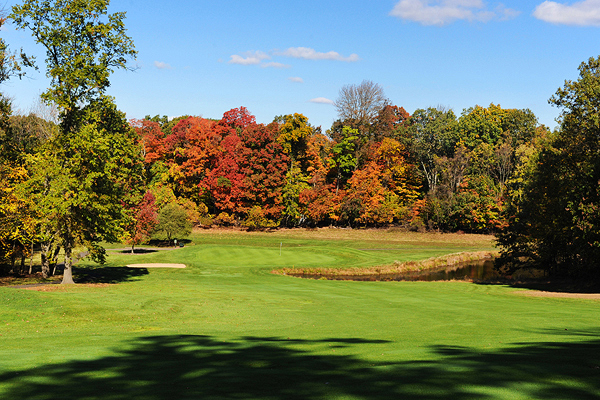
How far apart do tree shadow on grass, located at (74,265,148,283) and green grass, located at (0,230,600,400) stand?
825 mm

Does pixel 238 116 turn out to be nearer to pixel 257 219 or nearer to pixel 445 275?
pixel 257 219

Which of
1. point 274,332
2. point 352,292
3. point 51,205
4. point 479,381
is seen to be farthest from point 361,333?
point 51,205

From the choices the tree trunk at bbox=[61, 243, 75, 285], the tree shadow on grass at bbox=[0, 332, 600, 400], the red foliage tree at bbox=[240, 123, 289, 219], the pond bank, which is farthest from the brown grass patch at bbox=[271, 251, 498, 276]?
the red foliage tree at bbox=[240, 123, 289, 219]

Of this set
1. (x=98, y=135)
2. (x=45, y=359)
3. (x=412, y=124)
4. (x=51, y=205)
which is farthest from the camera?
(x=412, y=124)

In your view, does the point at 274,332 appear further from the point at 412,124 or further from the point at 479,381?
the point at 412,124

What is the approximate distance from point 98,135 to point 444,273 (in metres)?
31.5

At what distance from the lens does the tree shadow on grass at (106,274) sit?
101ft

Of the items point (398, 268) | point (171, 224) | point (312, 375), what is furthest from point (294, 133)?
point (312, 375)

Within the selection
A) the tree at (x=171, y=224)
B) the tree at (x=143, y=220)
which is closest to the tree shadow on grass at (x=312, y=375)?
the tree at (x=143, y=220)

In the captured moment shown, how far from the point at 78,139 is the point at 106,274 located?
11274 mm

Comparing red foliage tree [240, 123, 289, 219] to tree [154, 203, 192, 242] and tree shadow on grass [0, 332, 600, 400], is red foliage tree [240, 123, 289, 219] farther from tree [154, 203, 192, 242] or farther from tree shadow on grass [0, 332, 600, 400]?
tree shadow on grass [0, 332, 600, 400]

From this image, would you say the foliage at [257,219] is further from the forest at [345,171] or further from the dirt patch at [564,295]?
the dirt patch at [564,295]

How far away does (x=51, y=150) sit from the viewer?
2742 centimetres

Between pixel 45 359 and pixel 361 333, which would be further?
pixel 361 333
